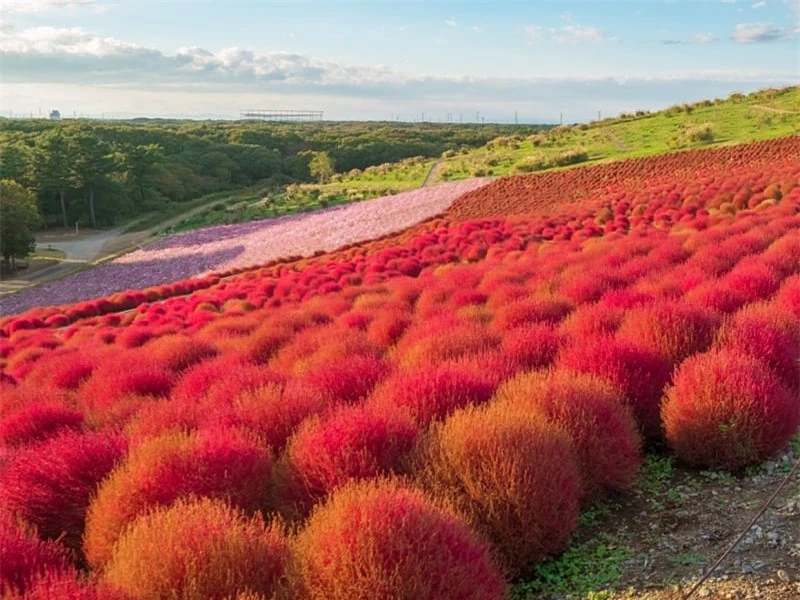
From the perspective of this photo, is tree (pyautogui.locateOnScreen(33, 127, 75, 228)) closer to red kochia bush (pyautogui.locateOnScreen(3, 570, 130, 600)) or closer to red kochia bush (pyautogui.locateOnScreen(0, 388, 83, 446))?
red kochia bush (pyautogui.locateOnScreen(0, 388, 83, 446))

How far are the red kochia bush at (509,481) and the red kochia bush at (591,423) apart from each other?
0.50m

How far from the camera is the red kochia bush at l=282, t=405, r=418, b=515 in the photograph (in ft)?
13.2

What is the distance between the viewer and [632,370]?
575 cm

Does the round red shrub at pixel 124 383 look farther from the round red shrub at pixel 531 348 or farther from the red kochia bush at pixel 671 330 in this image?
the red kochia bush at pixel 671 330

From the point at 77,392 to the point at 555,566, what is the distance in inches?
255

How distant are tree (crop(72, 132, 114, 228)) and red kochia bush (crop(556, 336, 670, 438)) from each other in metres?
58.7

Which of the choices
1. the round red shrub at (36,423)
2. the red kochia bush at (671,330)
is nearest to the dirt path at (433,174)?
the red kochia bush at (671,330)

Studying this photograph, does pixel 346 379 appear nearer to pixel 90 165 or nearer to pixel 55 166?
pixel 55 166

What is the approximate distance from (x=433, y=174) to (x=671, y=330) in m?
42.2

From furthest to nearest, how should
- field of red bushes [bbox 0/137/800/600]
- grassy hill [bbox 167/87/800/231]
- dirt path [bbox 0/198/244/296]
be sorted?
dirt path [bbox 0/198/244/296] → grassy hill [bbox 167/87/800/231] → field of red bushes [bbox 0/137/800/600]

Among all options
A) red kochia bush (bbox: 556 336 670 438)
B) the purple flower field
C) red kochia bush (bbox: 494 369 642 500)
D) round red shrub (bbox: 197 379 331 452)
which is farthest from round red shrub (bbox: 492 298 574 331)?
the purple flower field

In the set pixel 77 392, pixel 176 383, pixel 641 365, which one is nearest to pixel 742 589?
pixel 641 365

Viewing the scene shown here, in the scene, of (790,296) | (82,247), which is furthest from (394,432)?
(82,247)

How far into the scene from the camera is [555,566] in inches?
156
